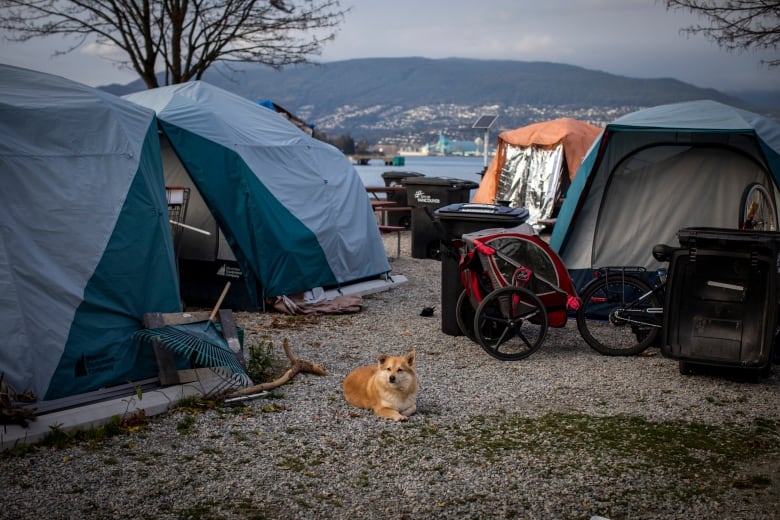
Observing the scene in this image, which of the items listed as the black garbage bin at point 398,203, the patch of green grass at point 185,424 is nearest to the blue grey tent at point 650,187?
the patch of green grass at point 185,424

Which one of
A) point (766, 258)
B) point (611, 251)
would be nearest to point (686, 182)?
point (611, 251)

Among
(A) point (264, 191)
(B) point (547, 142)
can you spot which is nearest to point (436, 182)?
(B) point (547, 142)

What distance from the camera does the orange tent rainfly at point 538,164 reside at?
1828 centimetres

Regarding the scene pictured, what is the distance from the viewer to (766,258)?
19.3 feet

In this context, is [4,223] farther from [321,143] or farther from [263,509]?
[321,143]

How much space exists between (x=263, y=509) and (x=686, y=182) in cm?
660

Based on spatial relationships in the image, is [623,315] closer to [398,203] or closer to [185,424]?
[185,424]

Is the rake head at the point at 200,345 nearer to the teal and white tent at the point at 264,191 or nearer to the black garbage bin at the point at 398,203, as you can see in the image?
the teal and white tent at the point at 264,191

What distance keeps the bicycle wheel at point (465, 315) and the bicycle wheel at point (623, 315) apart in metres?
1.04

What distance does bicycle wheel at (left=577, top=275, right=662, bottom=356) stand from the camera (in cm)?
682

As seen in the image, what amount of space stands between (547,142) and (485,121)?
7.23 metres

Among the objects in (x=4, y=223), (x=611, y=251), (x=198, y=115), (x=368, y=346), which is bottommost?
(x=368, y=346)

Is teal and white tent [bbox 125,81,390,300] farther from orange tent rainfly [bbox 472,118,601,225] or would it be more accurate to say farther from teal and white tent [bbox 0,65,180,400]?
orange tent rainfly [bbox 472,118,601,225]

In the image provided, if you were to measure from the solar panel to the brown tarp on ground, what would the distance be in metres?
5.16
